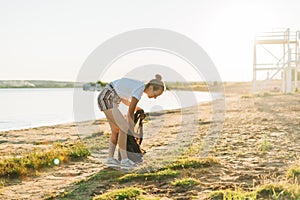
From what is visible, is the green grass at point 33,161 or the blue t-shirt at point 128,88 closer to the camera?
the blue t-shirt at point 128,88

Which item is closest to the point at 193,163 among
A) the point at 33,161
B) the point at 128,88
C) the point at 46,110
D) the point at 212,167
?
the point at 212,167

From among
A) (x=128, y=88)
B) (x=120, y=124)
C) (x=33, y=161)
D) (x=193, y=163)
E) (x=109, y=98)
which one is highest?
(x=128, y=88)

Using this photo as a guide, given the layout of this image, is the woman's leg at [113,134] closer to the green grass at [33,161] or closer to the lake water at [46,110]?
the green grass at [33,161]

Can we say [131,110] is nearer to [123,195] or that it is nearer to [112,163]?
[112,163]

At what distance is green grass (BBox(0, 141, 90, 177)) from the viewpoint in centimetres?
686

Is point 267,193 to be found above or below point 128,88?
below

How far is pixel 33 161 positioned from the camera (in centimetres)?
743

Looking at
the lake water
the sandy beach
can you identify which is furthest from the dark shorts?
the lake water

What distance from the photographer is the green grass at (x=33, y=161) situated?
6.86 meters

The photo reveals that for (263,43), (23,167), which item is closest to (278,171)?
(23,167)

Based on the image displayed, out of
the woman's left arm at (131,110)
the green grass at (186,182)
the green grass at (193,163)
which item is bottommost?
the green grass at (186,182)

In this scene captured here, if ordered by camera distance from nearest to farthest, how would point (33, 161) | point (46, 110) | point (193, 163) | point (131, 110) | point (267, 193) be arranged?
point (267, 193) → point (131, 110) → point (193, 163) → point (33, 161) → point (46, 110)

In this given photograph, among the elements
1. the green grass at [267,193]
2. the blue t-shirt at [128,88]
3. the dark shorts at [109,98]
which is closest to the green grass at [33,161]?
the dark shorts at [109,98]

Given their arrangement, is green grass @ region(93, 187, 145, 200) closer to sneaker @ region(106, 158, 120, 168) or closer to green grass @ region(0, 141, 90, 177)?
sneaker @ region(106, 158, 120, 168)
